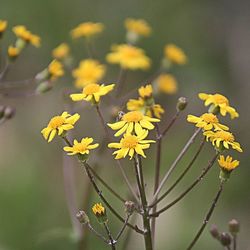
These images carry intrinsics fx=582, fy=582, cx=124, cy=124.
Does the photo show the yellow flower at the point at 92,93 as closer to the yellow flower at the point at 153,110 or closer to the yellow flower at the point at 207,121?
the yellow flower at the point at 153,110

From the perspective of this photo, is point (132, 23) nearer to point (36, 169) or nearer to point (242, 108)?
point (36, 169)

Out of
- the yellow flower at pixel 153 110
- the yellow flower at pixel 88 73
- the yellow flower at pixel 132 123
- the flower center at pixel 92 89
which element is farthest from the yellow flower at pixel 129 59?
the yellow flower at pixel 132 123

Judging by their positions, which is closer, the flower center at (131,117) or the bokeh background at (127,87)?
the flower center at (131,117)

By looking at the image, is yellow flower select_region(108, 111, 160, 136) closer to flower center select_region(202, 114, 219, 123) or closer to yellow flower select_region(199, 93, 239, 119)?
flower center select_region(202, 114, 219, 123)

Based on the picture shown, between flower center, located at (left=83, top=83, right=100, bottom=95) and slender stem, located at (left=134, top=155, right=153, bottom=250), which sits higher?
flower center, located at (left=83, top=83, right=100, bottom=95)

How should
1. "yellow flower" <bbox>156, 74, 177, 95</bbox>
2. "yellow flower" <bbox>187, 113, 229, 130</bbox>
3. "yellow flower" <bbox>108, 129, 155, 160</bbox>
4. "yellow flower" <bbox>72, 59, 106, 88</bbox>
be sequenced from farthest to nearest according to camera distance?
"yellow flower" <bbox>156, 74, 177, 95</bbox> < "yellow flower" <bbox>72, 59, 106, 88</bbox> < "yellow flower" <bbox>187, 113, 229, 130</bbox> < "yellow flower" <bbox>108, 129, 155, 160</bbox>

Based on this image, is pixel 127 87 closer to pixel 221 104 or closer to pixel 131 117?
pixel 221 104

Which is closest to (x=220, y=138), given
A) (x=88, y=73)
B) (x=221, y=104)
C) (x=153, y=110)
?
(x=221, y=104)

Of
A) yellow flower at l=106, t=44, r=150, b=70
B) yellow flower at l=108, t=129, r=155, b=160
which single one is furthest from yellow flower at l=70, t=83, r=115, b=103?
yellow flower at l=106, t=44, r=150, b=70

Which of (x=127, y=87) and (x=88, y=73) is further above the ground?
(x=88, y=73)
